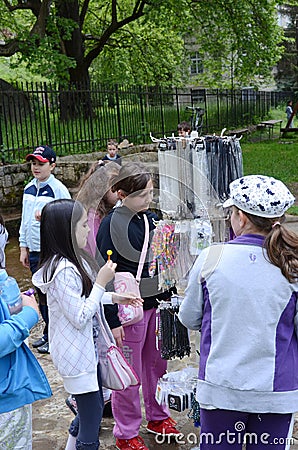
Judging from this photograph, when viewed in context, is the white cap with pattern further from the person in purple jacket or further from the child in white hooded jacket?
the child in white hooded jacket

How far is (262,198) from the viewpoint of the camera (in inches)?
88.5

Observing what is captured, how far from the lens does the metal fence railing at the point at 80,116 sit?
11383 millimetres

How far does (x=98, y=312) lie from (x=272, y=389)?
1.07 metres

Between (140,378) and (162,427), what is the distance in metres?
0.36

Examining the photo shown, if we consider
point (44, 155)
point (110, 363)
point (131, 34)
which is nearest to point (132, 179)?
point (110, 363)

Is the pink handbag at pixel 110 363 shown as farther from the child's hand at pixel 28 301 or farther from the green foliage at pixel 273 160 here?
the green foliage at pixel 273 160

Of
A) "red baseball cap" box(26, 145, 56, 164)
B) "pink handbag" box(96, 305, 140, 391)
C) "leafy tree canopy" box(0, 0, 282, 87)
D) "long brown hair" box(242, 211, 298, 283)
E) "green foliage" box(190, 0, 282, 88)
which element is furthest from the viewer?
"green foliage" box(190, 0, 282, 88)

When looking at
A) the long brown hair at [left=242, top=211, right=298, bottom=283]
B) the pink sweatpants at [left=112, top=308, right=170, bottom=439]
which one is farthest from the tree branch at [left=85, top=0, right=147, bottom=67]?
the long brown hair at [left=242, top=211, right=298, bottom=283]

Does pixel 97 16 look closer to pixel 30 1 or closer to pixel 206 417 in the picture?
pixel 30 1

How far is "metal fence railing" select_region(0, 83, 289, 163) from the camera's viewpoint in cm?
1138

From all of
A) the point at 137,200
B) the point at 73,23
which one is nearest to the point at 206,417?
the point at 137,200

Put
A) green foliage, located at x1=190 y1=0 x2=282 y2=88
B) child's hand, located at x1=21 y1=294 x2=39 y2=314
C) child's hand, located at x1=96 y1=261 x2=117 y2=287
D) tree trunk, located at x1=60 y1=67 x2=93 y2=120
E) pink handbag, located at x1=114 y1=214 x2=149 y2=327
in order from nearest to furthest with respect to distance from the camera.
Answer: child's hand, located at x1=21 y1=294 x2=39 y2=314 < child's hand, located at x1=96 y1=261 x2=117 y2=287 < pink handbag, located at x1=114 y1=214 x2=149 y2=327 < tree trunk, located at x1=60 y1=67 x2=93 y2=120 < green foliage, located at x1=190 y1=0 x2=282 y2=88

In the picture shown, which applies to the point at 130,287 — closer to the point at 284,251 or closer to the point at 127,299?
the point at 127,299

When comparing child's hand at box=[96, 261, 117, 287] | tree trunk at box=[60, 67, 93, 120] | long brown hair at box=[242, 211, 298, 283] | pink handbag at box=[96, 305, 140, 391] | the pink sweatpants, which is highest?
tree trunk at box=[60, 67, 93, 120]
